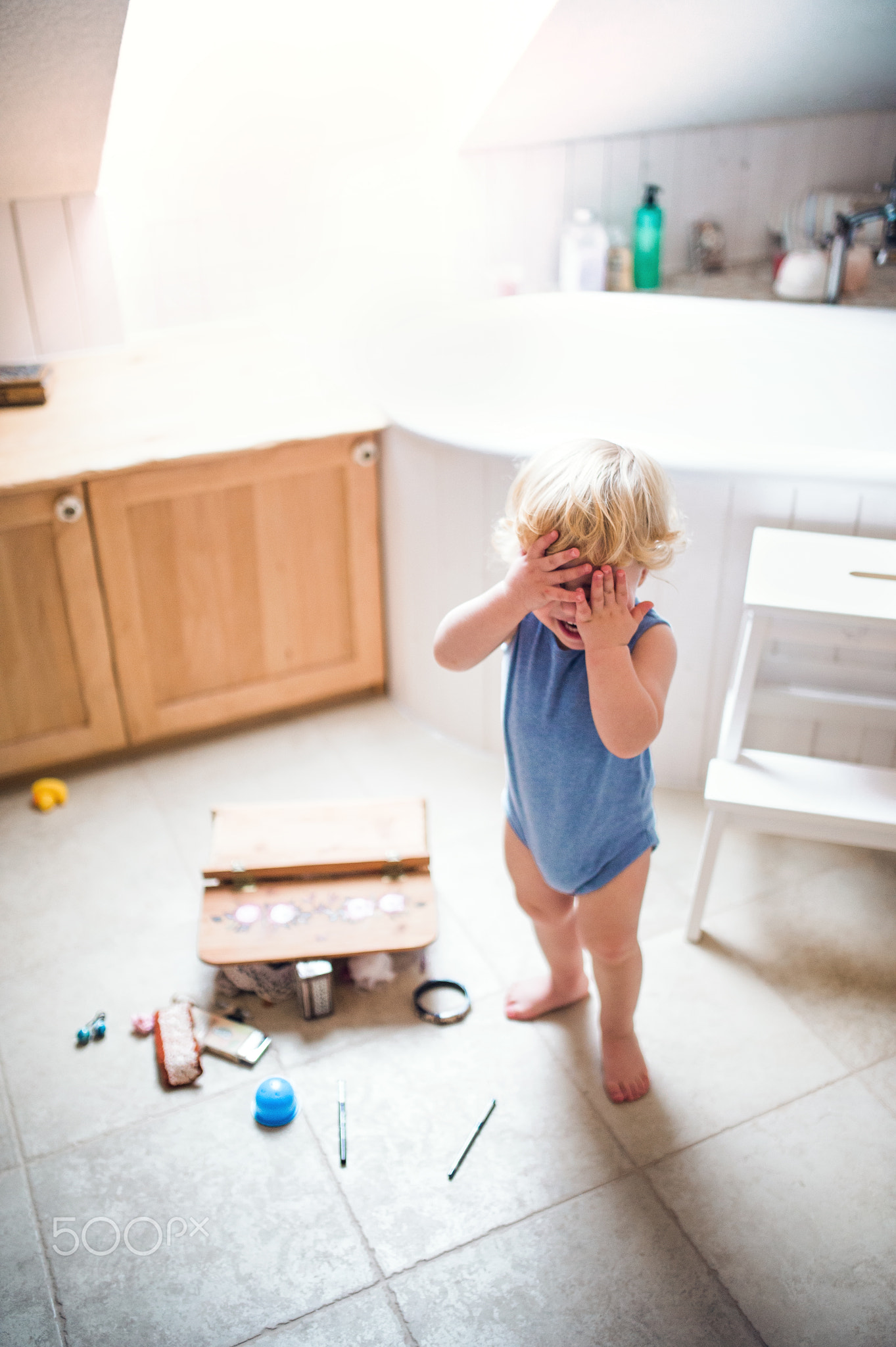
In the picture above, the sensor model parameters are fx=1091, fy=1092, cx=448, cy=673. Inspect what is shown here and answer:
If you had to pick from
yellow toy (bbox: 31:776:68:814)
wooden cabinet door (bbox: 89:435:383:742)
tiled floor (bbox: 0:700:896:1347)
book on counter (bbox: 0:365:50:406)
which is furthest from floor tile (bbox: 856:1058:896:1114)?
book on counter (bbox: 0:365:50:406)

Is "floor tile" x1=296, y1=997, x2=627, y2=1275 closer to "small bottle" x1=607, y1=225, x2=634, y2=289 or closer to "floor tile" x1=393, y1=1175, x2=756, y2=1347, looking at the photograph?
"floor tile" x1=393, y1=1175, x2=756, y2=1347

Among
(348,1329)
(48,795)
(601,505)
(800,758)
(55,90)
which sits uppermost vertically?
(55,90)

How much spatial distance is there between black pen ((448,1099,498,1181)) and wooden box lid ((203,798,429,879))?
0.40 metres

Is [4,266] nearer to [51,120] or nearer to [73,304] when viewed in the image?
[73,304]

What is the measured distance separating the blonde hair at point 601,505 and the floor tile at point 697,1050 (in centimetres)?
77

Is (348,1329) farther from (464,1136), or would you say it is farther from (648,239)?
(648,239)

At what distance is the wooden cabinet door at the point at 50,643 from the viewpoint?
1.85 meters

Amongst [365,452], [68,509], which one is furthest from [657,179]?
[68,509]

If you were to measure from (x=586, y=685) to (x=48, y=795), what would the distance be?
1218mm

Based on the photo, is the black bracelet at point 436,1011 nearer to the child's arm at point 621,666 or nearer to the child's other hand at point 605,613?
the child's arm at point 621,666

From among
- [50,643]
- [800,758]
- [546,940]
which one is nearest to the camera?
[546,940]

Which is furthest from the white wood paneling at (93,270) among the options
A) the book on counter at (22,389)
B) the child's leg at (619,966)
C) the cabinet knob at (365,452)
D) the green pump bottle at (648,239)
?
the child's leg at (619,966)

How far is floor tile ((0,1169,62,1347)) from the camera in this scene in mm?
1212

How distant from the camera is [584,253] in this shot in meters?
2.57
